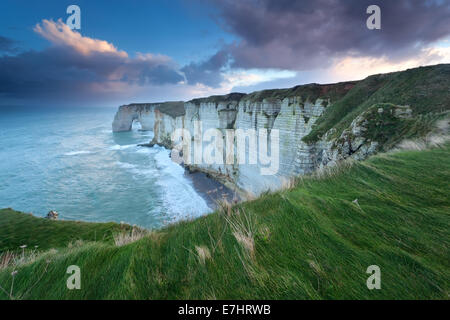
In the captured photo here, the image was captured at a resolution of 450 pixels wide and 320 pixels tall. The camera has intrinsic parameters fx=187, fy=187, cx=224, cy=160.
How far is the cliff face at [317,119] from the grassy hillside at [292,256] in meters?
2.17

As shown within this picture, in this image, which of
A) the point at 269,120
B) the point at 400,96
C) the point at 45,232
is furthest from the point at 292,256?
the point at 269,120

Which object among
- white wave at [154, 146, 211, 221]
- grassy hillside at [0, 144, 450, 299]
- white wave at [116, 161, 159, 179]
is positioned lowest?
white wave at [154, 146, 211, 221]

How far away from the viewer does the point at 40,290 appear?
87.3 inches

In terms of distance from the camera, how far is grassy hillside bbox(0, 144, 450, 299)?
1.82 m

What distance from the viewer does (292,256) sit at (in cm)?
221

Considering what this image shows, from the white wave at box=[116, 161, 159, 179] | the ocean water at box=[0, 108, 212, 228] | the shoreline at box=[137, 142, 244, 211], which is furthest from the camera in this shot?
the white wave at box=[116, 161, 159, 179]

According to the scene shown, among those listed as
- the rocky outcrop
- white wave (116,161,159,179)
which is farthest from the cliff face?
white wave (116,161,159,179)

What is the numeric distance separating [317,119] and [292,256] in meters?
18.2

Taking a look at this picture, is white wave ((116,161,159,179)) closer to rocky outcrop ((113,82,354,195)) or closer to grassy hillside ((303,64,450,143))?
rocky outcrop ((113,82,354,195))

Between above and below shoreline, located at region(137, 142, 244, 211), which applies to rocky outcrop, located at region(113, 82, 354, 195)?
above

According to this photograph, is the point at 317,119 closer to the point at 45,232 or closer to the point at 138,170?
the point at 45,232

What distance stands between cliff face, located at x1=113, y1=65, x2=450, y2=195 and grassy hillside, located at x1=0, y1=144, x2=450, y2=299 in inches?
85.6

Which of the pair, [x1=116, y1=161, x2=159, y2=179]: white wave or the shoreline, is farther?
[x1=116, y1=161, x2=159, y2=179]: white wave
